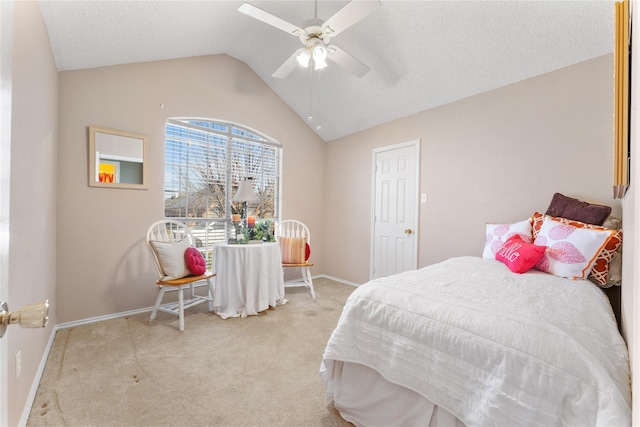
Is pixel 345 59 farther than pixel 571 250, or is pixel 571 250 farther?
pixel 345 59

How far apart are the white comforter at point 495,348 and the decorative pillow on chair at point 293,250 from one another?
6.75 feet

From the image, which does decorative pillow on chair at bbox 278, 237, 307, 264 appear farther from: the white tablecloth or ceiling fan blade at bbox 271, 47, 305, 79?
ceiling fan blade at bbox 271, 47, 305, 79

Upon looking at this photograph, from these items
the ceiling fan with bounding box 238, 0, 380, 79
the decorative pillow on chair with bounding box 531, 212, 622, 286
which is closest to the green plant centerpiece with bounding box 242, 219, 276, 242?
the ceiling fan with bounding box 238, 0, 380, 79

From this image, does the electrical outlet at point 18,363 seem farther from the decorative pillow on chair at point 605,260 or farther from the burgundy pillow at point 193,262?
the decorative pillow on chair at point 605,260

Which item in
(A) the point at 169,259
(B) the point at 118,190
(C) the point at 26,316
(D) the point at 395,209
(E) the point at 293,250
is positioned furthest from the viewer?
(D) the point at 395,209

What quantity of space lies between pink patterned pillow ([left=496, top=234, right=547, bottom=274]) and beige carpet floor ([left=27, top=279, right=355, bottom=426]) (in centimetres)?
153

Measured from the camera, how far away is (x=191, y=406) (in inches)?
63.2

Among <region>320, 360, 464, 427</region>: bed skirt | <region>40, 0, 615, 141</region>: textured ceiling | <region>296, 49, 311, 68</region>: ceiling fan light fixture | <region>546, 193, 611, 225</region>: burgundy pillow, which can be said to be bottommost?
<region>320, 360, 464, 427</region>: bed skirt

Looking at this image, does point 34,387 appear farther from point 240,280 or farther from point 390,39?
point 390,39

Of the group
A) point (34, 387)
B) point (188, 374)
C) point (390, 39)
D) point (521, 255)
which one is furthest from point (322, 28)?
point (34, 387)

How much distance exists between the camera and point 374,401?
140 centimetres

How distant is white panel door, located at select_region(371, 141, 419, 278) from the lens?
141 inches

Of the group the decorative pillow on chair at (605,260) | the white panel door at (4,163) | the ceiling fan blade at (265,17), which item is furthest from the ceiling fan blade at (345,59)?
the decorative pillow on chair at (605,260)

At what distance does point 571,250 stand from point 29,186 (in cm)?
341
